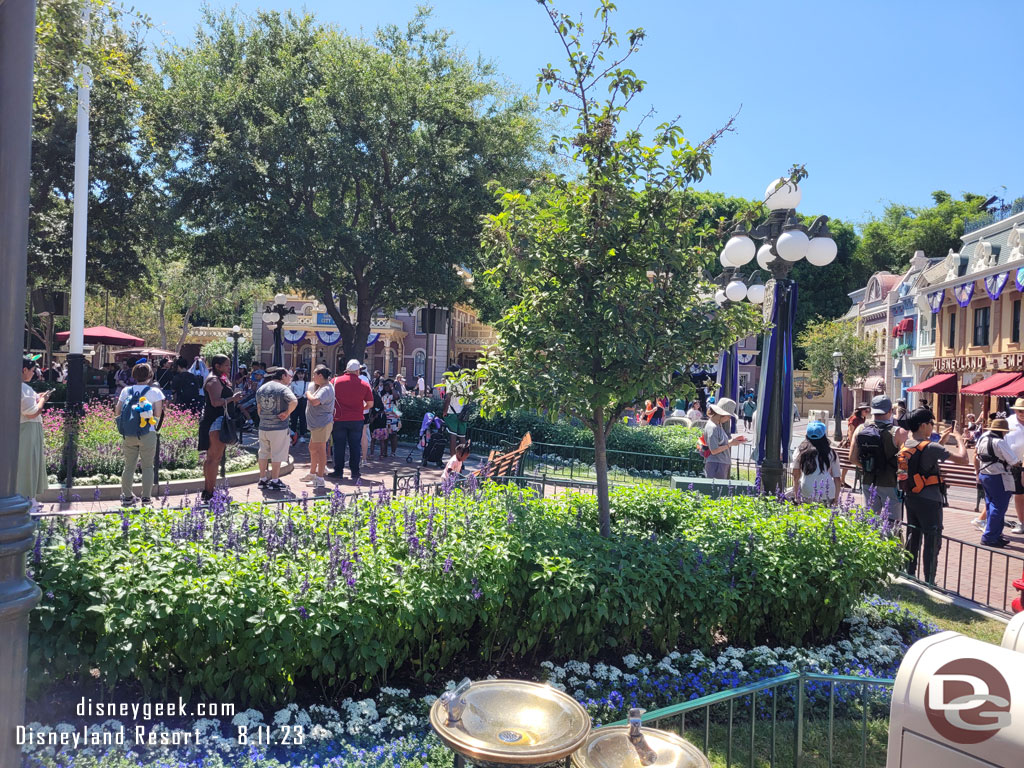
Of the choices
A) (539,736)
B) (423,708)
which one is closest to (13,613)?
(539,736)

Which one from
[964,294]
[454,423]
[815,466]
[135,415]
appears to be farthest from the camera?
[964,294]

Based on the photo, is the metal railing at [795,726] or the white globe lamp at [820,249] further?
the white globe lamp at [820,249]

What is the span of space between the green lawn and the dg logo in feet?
14.2

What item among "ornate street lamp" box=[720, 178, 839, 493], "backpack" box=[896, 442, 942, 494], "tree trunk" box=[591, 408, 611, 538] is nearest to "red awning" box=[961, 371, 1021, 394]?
"ornate street lamp" box=[720, 178, 839, 493]

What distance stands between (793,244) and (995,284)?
2753cm

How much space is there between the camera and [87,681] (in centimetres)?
387

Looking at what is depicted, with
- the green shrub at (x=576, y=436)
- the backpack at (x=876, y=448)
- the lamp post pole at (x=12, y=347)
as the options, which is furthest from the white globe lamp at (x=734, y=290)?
the lamp post pole at (x=12, y=347)

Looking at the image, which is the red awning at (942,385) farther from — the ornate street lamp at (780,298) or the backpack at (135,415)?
the backpack at (135,415)

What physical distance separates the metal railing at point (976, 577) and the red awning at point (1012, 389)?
2068 cm

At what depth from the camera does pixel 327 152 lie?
1912cm

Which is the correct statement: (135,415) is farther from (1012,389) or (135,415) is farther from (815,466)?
(1012,389)

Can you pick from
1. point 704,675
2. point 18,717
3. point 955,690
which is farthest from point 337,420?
point 955,690

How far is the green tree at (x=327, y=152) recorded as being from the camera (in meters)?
19.3

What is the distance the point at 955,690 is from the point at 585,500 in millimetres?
4595
